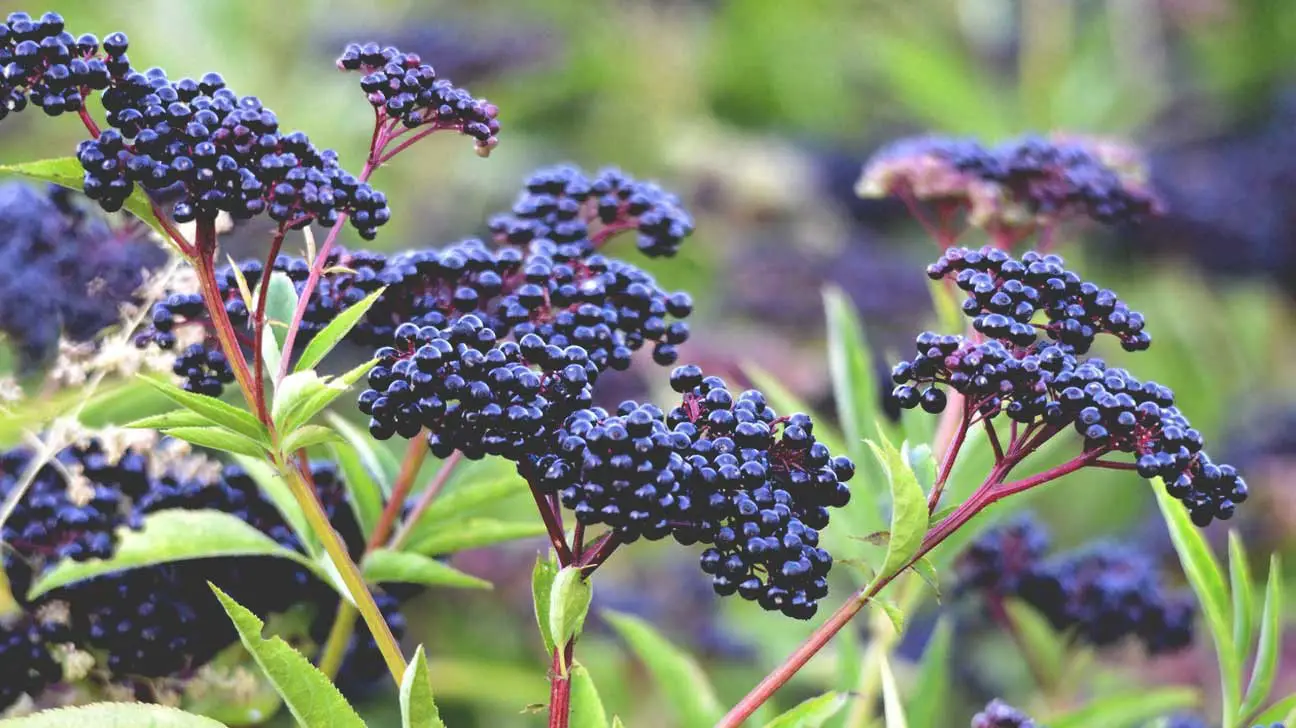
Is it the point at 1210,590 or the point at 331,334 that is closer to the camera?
the point at 331,334

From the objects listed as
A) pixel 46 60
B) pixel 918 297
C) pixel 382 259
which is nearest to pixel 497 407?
pixel 382 259

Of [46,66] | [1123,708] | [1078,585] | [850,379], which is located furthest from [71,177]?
[1078,585]

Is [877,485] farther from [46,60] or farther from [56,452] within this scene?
Answer: [46,60]

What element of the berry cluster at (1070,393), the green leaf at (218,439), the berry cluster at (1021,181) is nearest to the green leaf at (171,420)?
the green leaf at (218,439)

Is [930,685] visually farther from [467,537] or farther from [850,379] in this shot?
[467,537]

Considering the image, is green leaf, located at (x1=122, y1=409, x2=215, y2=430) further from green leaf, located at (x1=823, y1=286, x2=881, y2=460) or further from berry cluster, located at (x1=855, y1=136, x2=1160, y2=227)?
berry cluster, located at (x1=855, y1=136, x2=1160, y2=227)
